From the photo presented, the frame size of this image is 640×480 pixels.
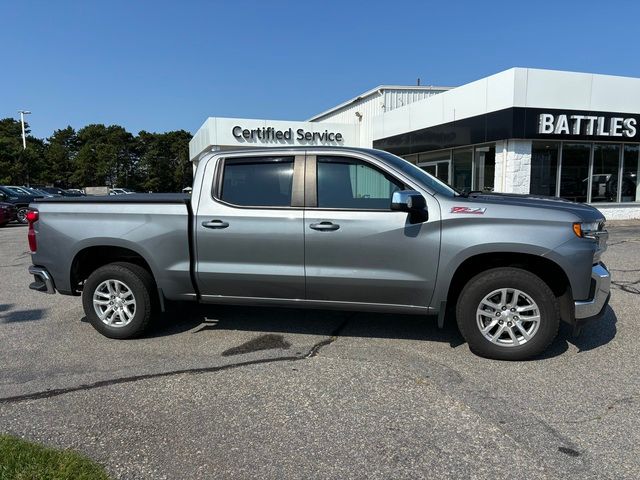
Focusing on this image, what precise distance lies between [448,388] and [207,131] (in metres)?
23.7

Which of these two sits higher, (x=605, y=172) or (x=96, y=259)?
(x=605, y=172)

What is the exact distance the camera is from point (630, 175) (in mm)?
16859

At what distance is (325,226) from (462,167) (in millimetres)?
14466

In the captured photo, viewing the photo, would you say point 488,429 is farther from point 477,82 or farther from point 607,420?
point 477,82

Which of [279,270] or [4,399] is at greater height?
[279,270]

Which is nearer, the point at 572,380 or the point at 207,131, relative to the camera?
the point at 572,380

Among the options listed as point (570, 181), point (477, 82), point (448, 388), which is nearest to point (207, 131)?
point (477, 82)


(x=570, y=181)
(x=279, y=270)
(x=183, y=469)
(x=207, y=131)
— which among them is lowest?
(x=183, y=469)

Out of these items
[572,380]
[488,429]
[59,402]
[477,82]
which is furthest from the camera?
[477,82]

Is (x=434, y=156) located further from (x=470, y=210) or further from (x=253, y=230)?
(x=253, y=230)

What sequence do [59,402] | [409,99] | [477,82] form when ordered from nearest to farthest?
[59,402] → [477,82] → [409,99]

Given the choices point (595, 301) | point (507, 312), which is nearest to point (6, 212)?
Answer: point (507, 312)

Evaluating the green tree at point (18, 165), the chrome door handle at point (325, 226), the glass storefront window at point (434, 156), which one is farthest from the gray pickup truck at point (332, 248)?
the green tree at point (18, 165)

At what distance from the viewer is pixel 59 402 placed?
3738mm
